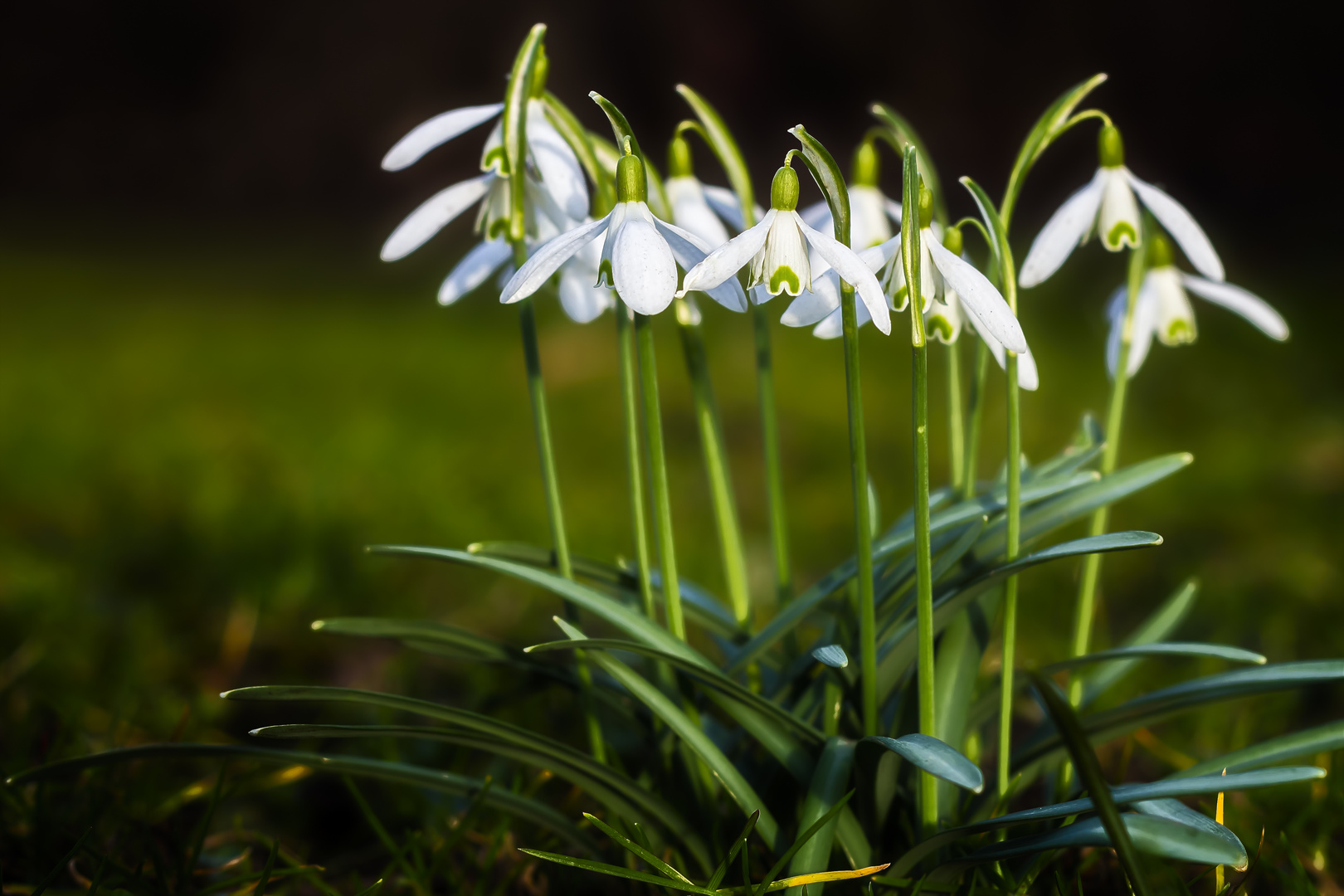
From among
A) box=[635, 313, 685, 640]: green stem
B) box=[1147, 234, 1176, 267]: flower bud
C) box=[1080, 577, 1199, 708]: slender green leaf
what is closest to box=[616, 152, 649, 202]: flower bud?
box=[635, 313, 685, 640]: green stem

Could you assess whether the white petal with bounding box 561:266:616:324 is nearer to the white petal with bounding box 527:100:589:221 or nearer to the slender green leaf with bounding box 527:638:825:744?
the white petal with bounding box 527:100:589:221

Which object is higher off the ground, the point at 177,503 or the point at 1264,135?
the point at 1264,135

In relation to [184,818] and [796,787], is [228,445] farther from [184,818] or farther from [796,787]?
[796,787]

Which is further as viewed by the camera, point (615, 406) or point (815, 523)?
point (615, 406)

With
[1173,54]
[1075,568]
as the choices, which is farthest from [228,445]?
[1173,54]

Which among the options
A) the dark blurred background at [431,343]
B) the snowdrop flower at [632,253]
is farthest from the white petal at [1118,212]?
the dark blurred background at [431,343]

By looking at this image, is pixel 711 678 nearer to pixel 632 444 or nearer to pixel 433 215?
pixel 632 444
